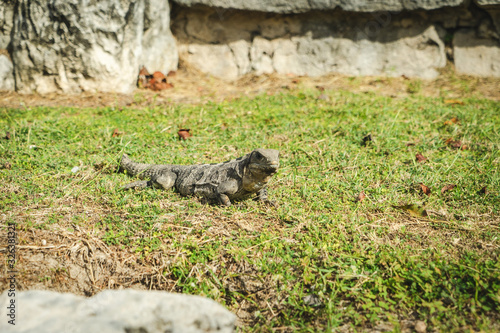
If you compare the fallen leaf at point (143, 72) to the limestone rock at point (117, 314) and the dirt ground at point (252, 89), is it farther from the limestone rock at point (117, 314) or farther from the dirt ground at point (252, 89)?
the limestone rock at point (117, 314)

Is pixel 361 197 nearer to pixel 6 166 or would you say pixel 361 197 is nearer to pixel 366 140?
pixel 366 140

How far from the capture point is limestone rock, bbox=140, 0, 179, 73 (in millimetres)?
8797

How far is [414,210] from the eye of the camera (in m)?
4.38

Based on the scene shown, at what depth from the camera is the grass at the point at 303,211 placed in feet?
11.1

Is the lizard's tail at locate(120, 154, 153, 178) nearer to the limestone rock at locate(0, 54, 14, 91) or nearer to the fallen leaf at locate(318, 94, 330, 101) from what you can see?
the fallen leaf at locate(318, 94, 330, 101)

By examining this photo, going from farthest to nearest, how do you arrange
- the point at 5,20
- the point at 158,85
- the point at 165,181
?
the point at 158,85 → the point at 5,20 → the point at 165,181

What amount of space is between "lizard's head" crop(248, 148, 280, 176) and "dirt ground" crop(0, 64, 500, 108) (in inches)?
165

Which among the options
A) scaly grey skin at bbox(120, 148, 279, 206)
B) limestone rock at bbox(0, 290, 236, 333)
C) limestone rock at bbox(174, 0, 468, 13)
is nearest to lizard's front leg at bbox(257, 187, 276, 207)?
scaly grey skin at bbox(120, 148, 279, 206)

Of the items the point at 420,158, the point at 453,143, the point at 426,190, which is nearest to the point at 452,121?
the point at 453,143

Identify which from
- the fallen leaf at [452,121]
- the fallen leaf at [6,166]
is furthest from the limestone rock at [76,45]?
the fallen leaf at [452,121]

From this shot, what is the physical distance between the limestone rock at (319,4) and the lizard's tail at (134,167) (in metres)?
5.07

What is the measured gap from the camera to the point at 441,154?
568cm

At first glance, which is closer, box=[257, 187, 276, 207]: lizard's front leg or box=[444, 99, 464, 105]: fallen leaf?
box=[257, 187, 276, 207]: lizard's front leg

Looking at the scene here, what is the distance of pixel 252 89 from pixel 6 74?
16.7 feet
